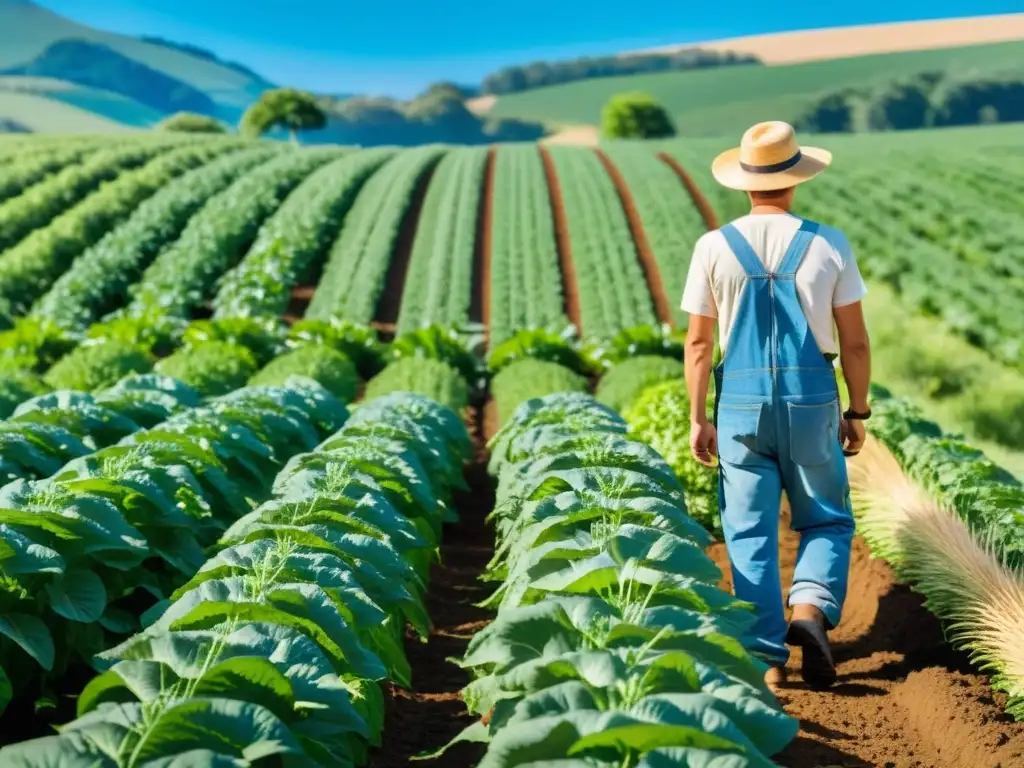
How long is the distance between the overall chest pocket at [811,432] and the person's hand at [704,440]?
41 centimetres

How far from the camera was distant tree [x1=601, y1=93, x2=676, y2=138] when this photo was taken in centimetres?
6494

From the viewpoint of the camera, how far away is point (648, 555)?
12.4 ft

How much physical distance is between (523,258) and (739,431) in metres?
18.7

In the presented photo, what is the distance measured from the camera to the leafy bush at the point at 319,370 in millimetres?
12500

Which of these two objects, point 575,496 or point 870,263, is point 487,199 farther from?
point 575,496

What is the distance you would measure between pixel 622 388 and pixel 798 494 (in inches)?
254

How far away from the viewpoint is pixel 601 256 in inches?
912

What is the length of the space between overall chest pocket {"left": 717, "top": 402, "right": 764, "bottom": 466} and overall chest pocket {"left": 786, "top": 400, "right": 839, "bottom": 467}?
15cm

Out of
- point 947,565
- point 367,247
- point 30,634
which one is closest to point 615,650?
point 30,634

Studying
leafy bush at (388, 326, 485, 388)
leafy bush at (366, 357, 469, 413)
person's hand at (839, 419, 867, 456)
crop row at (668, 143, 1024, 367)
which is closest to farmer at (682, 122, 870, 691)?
person's hand at (839, 419, 867, 456)

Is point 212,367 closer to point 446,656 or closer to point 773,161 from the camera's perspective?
point 446,656

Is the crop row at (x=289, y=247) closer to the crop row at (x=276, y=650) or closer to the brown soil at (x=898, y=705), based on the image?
the brown soil at (x=898, y=705)

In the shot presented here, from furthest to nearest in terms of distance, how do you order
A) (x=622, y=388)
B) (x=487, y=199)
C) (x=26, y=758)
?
(x=487, y=199) → (x=622, y=388) → (x=26, y=758)

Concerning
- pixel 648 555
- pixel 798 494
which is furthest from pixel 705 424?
pixel 648 555
